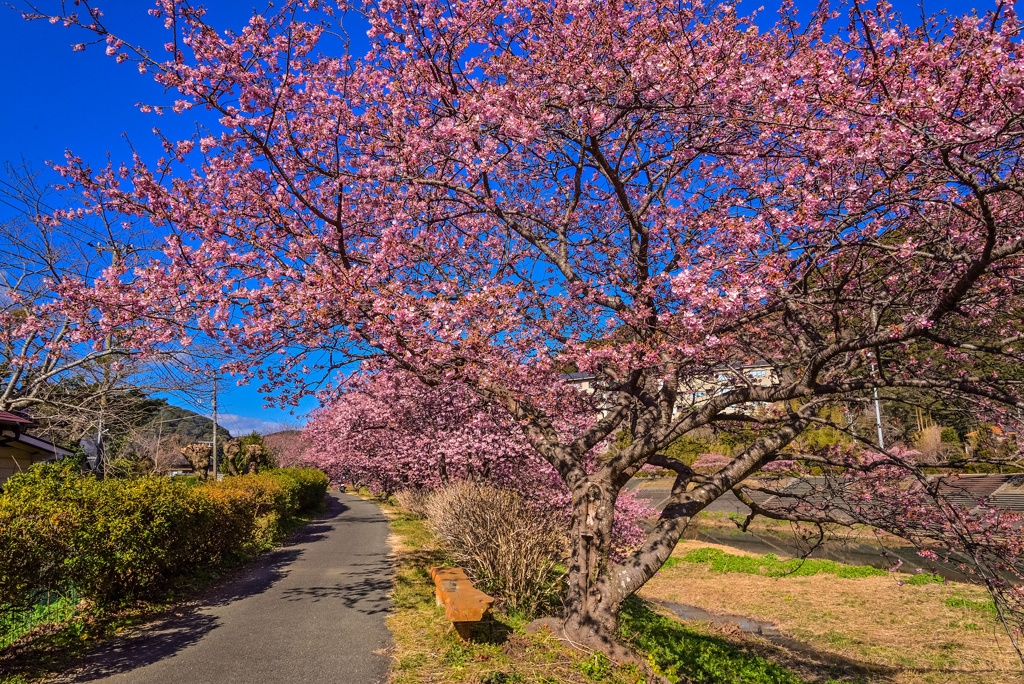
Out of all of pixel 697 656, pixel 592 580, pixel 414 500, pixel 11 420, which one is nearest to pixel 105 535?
pixel 592 580

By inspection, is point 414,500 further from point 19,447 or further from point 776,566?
point 776,566

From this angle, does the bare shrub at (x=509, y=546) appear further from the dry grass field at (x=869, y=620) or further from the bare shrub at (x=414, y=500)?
the bare shrub at (x=414, y=500)

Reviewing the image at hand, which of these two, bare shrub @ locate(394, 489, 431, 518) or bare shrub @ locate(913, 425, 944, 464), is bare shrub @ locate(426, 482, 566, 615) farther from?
bare shrub @ locate(913, 425, 944, 464)

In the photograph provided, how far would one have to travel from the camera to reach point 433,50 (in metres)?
6.62

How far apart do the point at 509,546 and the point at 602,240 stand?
4618mm

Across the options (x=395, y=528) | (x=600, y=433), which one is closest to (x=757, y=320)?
(x=600, y=433)

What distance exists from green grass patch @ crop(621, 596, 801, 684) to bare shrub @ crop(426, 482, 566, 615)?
1430 mm

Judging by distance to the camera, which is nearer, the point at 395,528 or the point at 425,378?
the point at 425,378

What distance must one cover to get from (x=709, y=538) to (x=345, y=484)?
150 feet

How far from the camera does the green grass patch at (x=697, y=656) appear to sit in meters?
7.87

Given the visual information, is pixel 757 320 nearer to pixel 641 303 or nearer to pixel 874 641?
pixel 641 303

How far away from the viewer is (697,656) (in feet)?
28.8

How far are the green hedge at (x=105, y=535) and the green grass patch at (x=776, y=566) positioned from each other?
13.1m

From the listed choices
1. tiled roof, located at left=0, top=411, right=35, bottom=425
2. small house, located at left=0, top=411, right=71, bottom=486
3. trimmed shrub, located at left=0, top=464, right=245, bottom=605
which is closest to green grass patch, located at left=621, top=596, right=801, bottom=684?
trimmed shrub, located at left=0, top=464, right=245, bottom=605
